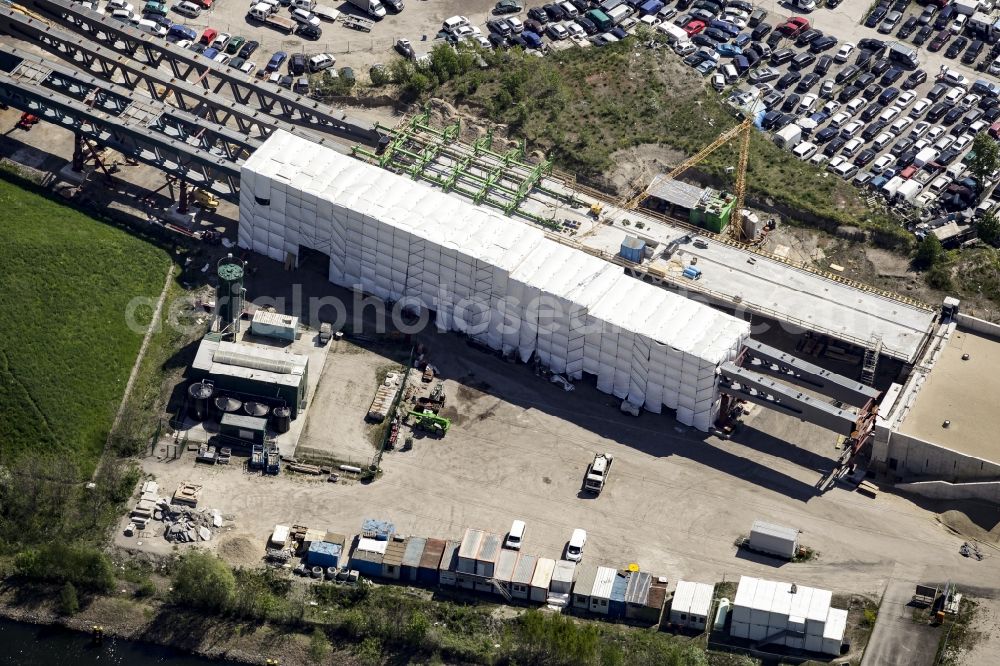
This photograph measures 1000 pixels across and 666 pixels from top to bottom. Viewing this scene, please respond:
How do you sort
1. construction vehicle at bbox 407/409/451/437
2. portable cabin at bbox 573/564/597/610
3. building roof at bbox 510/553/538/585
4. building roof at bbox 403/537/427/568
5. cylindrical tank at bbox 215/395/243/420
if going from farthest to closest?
construction vehicle at bbox 407/409/451/437 < cylindrical tank at bbox 215/395/243/420 < building roof at bbox 403/537/427/568 < building roof at bbox 510/553/538/585 < portable cabin at bbox 573/564/597/610

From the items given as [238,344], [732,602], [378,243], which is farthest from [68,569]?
[732,602]

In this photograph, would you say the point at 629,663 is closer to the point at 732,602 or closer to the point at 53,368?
the point at 732,602

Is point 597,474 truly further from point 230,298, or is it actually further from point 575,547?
point 230,298

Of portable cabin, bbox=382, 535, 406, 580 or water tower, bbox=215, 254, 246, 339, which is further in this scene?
water tower, bbox=215, 254, 246, 339

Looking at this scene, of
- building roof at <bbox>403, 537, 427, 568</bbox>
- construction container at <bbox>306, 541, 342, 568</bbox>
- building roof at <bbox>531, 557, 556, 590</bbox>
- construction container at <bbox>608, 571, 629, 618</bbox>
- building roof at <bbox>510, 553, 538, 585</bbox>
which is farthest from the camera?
construction container at <bbox>306, 541, 342, 568</bbox>

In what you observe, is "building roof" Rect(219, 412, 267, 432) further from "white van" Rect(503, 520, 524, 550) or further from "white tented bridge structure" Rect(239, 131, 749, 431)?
"white van" Rect(503, 520, 524, 550)

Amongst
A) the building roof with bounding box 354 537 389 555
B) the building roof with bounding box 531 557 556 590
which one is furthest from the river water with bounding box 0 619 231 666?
the building roof with bounding box 531 557 556 590
